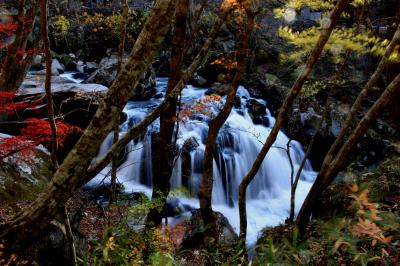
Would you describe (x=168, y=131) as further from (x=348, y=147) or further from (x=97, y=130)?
(x=97, y=130)

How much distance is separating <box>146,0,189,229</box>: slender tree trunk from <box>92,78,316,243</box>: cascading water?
3668mm

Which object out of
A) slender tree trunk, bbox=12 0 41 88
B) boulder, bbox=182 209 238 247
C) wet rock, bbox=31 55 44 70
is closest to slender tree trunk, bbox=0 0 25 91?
slender tree trunk, bbox=12 0 41 88

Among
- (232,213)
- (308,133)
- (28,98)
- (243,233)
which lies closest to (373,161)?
(308,133)

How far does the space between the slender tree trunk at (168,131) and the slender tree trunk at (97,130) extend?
363 centimetres

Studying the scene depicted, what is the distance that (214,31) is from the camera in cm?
497

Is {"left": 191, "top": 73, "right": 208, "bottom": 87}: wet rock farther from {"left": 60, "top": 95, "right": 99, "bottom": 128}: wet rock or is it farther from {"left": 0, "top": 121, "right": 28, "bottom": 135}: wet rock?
{"left": 0, "top": 121, "right": 28, "bottom": 135}: wet rock

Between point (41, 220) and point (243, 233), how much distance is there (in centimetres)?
441

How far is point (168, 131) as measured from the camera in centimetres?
737

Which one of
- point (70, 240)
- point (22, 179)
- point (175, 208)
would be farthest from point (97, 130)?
point (175, 208)

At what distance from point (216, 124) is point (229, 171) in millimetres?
6555

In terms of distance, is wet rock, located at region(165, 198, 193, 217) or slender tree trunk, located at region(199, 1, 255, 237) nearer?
slender tree trunk, located at region(199, 1, 255, 237)

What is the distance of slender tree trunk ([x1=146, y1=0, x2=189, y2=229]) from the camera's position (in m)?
6.63

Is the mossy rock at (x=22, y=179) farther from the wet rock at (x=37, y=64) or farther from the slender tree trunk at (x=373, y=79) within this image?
the wet rock at (x=37, y=64)

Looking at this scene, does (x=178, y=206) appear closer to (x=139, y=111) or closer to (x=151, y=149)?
(x=151, y=149)
